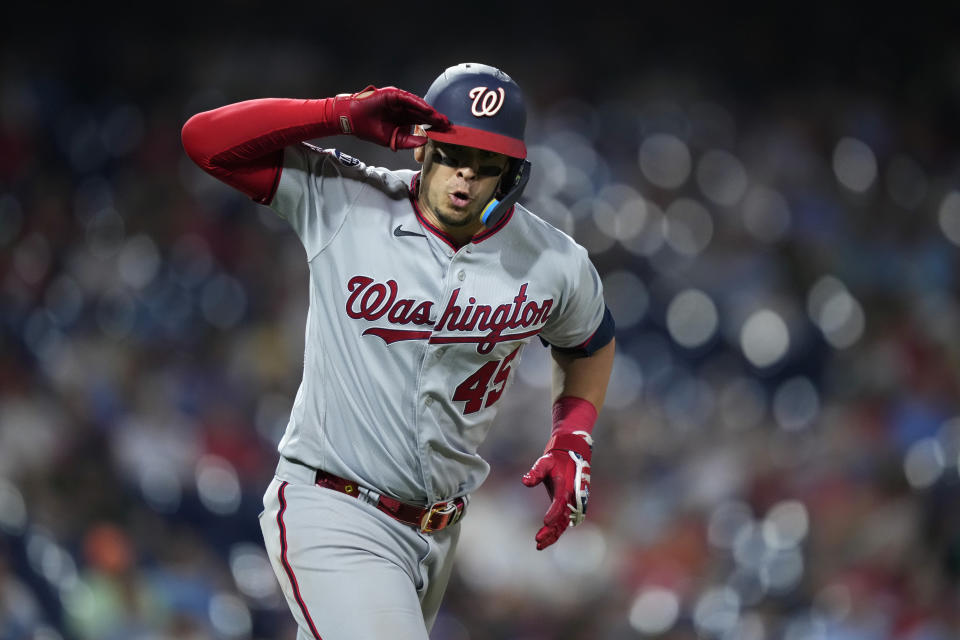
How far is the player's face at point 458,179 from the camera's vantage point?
2078 mm

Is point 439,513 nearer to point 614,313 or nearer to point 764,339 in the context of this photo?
point 614,313

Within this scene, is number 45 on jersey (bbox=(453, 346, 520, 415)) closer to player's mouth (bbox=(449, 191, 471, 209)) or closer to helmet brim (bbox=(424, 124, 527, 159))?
player's mouth (bbox=(449, 191, 471, 209))

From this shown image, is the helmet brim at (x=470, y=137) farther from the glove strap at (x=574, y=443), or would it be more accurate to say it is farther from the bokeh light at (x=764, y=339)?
the bokeh light at (x=764, y=339)

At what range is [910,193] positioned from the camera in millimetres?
5379

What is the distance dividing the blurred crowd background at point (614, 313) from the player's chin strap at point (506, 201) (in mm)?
2689

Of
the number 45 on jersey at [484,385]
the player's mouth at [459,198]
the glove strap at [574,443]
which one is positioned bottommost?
the glove strap at [574,443]

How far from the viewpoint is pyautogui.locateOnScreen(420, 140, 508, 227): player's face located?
2.08 metres

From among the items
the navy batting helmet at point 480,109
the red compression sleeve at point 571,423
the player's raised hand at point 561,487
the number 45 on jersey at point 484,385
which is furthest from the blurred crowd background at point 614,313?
the navy batting helmet at point 480,109

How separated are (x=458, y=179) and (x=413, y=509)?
706 mm

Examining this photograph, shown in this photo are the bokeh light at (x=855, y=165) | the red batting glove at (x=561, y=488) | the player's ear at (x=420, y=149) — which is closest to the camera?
the player's ear at (x=420, y=149)

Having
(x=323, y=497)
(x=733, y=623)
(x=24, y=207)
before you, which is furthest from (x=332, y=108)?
(x=24, y=207)

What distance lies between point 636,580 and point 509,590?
567mm

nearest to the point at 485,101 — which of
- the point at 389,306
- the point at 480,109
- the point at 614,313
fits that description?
the point at 480,109

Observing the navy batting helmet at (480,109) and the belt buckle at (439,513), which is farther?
the belt buckle at (439,513)
